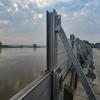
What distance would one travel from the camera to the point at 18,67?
5.85 feet

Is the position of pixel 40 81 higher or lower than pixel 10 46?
lower

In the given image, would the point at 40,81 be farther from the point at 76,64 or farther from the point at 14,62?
the point at 76,64

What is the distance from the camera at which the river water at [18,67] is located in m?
1.51

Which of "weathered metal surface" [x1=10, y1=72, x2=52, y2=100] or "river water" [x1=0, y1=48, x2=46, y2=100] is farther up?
"river water" [x1=0, y1=48, x2=46, y2=100]

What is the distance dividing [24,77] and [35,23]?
714 millimetres

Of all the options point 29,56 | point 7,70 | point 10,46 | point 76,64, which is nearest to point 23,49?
point 29,56

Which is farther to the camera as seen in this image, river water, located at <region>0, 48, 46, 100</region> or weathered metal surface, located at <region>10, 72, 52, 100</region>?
river water, located at <region>0, 48, 46, 100</region>

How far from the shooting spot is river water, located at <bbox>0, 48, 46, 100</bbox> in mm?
1509

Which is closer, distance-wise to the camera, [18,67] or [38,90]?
[38,90]

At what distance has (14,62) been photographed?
1739 mm

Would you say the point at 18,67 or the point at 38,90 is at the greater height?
the point at 18,67

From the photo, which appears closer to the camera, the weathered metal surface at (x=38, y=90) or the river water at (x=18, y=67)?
the weathered metal surface at (x=38, y=90)

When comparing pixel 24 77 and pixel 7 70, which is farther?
pixel 24 77

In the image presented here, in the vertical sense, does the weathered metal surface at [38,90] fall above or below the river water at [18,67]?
below
